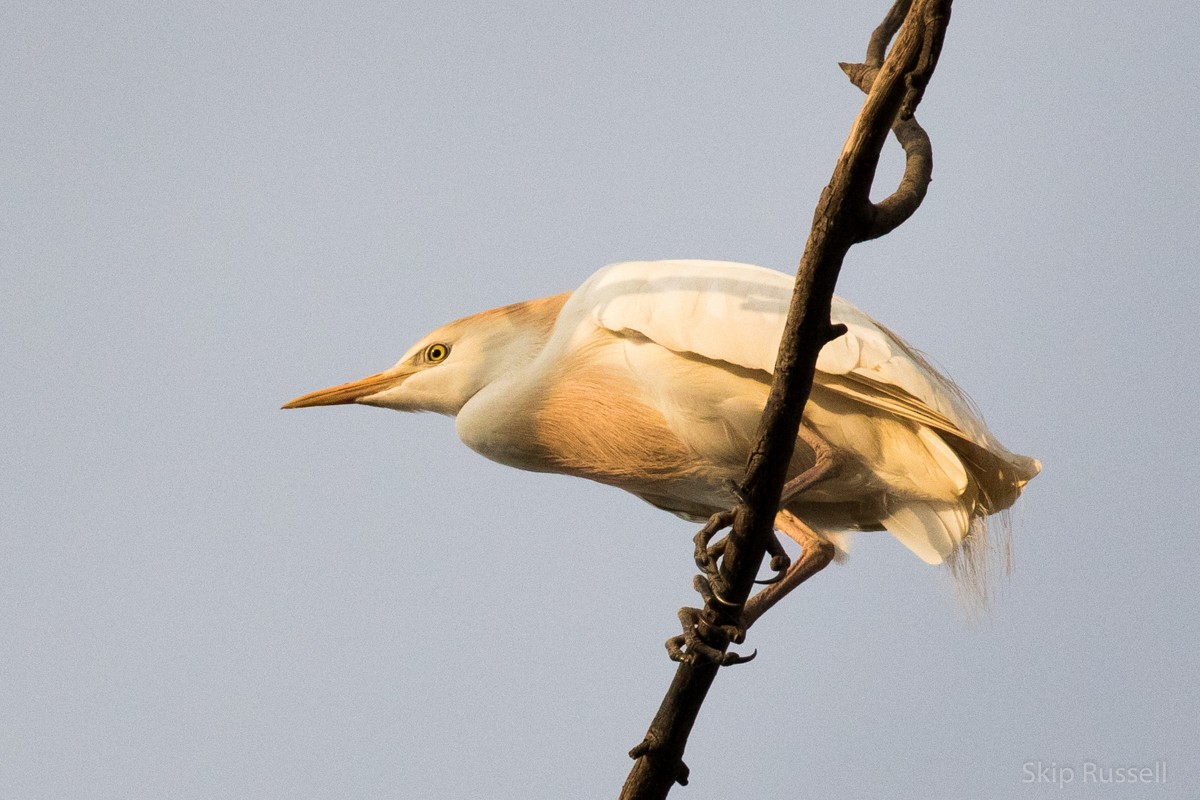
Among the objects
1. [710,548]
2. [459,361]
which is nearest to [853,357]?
[710,548]

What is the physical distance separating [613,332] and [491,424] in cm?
40

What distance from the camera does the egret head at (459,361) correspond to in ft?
11.5

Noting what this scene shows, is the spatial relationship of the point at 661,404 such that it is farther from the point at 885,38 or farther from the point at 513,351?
the point at 885,38

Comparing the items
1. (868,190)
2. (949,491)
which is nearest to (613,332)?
(949,491)

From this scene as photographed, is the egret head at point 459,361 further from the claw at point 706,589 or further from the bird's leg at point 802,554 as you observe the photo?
the claw at point 706,589

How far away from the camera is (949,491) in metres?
3.01

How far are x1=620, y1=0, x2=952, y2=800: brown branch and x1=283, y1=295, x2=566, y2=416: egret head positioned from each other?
45.4 inches

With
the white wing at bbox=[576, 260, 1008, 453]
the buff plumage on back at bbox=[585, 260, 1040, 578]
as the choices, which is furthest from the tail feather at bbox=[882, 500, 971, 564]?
the white wing at bbox=[576, 260, 1008, 453]

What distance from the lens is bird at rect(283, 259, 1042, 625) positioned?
298cm

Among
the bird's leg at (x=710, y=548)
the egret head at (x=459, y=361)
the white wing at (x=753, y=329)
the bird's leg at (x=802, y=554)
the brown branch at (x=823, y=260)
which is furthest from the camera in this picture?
the egret head at (x=459, y=361)

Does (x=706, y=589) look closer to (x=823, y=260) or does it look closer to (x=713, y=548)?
(x=713, y=548)

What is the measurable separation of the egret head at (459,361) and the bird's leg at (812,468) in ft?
2.58

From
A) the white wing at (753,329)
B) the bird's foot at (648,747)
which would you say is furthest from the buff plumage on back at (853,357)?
the bird's foot at (648,747)

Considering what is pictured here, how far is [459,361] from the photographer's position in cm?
357
